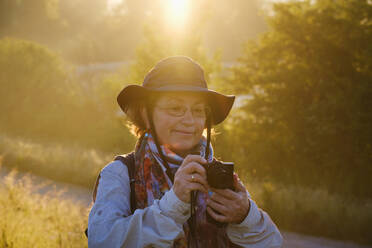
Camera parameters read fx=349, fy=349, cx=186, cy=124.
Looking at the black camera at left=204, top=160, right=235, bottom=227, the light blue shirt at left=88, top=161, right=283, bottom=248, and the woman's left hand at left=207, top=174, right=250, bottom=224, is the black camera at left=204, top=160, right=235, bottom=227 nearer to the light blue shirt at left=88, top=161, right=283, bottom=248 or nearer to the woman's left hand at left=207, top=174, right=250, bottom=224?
the woman's left hand at left=207, top=174, right=250, bottom=224

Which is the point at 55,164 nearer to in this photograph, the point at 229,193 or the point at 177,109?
the point at 177,109

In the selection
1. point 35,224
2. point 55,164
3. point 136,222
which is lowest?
point 35,224

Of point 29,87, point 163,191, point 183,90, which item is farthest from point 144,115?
point 29,87

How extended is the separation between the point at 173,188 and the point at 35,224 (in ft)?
11.0

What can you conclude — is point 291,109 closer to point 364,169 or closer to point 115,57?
point 364,169

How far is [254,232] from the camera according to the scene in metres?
1.80

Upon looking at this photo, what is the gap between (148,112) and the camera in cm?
210

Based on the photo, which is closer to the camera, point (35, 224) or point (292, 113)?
point (35, 224)

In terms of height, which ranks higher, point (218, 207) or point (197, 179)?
point (197, 179)

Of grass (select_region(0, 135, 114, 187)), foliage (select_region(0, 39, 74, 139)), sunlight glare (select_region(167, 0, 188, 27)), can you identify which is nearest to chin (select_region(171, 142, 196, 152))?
grass (select_region(0, 135, 114, 187))

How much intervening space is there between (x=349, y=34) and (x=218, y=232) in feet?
26.9

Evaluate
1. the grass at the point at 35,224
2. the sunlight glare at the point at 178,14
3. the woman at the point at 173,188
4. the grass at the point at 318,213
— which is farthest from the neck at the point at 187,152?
the sunlight glare at the point at 178,14

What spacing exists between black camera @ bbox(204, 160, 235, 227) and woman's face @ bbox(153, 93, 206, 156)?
446mm

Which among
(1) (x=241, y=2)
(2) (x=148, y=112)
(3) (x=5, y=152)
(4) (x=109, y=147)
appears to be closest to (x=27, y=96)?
(4) (x=109, y=147)
